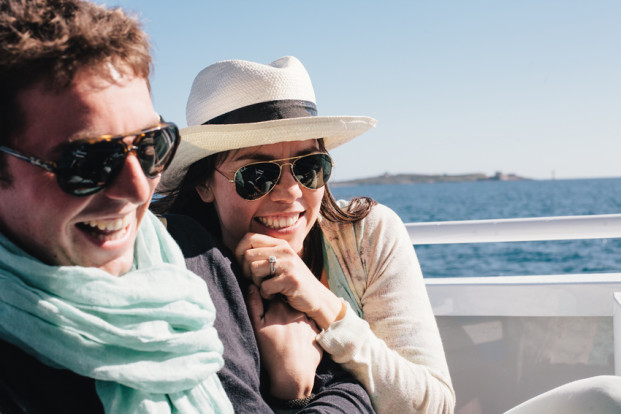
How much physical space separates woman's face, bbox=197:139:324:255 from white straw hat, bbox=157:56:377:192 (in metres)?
0.06

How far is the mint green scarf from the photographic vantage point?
114 centimetres

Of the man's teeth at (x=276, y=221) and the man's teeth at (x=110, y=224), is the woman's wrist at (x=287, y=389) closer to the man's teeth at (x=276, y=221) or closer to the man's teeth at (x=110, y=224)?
the man's teeth at (x=276, y=221)

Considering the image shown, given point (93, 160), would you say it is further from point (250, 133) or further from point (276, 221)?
point (276, 221)

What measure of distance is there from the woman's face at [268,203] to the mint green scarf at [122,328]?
609 mm

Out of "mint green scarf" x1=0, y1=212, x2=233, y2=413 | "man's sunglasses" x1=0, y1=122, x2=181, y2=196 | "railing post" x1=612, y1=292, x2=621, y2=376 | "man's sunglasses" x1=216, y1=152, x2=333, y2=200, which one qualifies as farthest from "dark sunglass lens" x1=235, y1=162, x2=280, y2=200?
"railing post" x1=612, y1=292, x2=621, y2=376

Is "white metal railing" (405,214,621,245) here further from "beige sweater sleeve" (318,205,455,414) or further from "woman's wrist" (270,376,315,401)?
"woman's wrist" (270,376,315,401)

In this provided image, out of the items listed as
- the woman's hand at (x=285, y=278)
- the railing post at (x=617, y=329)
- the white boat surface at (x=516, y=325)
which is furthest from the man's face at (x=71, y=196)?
the railing post at (x=617, y=329)

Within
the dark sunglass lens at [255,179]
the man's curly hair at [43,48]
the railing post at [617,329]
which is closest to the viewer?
the man's curly hair at [43,48]

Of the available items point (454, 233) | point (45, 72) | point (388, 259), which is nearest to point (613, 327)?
point (454, 233)

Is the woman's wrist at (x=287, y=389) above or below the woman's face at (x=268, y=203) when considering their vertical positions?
below

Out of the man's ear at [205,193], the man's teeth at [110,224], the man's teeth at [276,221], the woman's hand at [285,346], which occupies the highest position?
the man's teeth at [110,224]

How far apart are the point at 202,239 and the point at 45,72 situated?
856mm

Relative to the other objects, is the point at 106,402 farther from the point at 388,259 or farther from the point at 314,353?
the point at 388,259

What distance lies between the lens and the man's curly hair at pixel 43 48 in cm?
105
